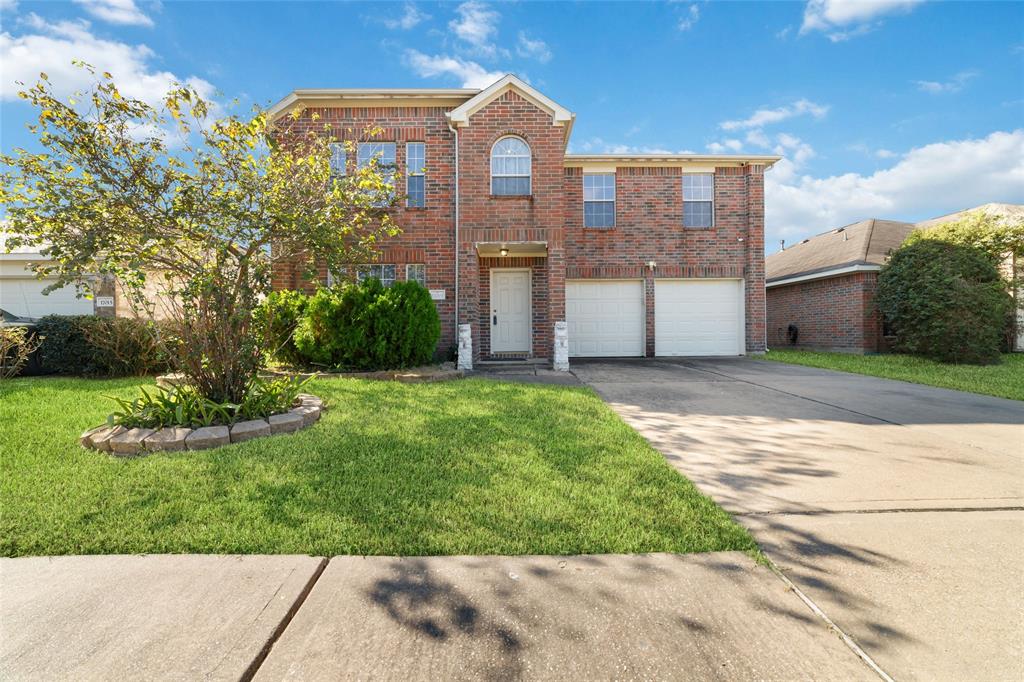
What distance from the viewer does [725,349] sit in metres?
12.5

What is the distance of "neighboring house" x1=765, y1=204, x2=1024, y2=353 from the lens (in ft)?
40.5

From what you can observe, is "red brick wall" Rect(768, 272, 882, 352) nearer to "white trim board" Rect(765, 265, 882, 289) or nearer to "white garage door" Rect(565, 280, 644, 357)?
"white trim board" Rect(765, 265, 882, 289)

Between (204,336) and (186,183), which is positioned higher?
Answer: (186,183)

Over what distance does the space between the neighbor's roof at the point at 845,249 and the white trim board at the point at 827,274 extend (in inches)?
1.7

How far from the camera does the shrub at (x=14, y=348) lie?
21.6 ft

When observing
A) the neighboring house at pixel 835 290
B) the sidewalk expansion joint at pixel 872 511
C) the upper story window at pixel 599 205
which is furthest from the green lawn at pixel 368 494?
the neighboring house at pixel 835 290

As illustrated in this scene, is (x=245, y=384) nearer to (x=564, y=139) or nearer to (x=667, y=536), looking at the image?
(x=667, y=536)

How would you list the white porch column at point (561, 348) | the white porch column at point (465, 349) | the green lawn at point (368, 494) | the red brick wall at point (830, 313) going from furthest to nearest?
the red brick wall at point (830, 313)
the white porch column at point (561, 348)
the white porch column at point (465, 349)
the green lawn at point (368, 494)

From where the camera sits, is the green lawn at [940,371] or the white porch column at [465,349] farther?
the white porch column at [465,349]

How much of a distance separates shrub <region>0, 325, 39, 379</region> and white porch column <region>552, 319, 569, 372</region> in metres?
8.91

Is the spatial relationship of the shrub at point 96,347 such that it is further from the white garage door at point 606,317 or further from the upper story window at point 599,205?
the upper story window at point 599,205

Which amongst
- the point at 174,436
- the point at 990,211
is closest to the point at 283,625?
the point at 174,436

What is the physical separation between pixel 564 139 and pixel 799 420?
25.3 ft

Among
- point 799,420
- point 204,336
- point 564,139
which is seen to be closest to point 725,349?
point 564,139
